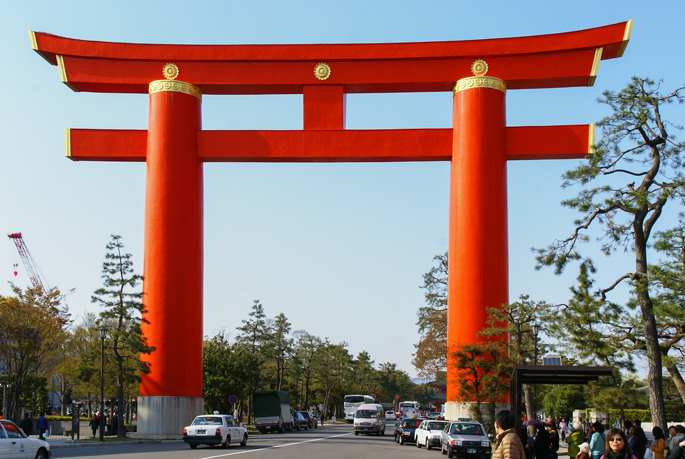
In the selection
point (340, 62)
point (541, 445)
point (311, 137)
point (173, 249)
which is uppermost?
point (340, 62)

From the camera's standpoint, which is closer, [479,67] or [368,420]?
[479,67]

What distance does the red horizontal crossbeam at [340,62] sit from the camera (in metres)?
31.5

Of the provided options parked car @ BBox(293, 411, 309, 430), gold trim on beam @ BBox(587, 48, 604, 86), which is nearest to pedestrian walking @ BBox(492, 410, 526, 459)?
gold trim on beam @ BBox(587, 48, 604, 86)

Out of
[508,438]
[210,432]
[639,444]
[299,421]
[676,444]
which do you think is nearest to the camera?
[508,438]

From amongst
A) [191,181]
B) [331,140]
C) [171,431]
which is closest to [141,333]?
[171,431]

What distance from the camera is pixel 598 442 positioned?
13211mm

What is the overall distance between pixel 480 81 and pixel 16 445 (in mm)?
23372

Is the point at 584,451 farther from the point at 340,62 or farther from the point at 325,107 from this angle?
the point at 340,62

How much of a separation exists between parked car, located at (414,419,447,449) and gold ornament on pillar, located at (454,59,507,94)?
1461 cm

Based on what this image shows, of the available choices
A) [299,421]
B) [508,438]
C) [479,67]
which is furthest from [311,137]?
[299,421]

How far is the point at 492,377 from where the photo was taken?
28625 mm

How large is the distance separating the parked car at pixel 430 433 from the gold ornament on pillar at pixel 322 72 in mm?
15760

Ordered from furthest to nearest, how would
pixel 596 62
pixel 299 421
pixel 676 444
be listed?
pixel 299 421 < pixel 596 62 < pixel 676 444

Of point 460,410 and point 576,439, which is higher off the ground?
point 576,439
